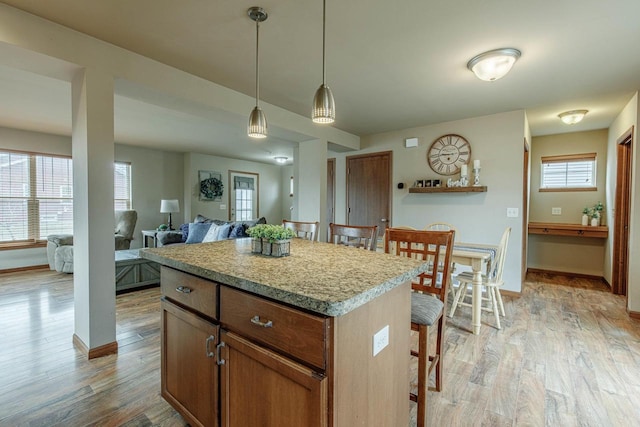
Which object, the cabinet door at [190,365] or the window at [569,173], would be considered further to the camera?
the window at [569,173]

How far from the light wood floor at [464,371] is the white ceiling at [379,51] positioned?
2268 mm

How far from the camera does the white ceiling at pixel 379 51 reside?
192 centimetres

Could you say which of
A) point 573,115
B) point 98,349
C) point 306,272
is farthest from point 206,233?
point 573,115

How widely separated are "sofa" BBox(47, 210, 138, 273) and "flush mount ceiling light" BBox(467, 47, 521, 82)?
5.00m

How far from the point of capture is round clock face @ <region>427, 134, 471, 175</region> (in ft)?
14.2

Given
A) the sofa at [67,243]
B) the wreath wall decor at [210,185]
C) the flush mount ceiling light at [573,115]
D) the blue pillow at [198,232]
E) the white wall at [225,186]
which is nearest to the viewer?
the flush mount ceiling light at [573,115]

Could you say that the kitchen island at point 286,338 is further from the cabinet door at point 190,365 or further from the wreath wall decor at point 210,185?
the wreath wall decor at point 210,185

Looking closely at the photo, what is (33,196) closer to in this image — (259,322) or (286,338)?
(259,322)

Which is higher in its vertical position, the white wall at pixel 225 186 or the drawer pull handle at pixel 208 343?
the white wall at pixel 225 186

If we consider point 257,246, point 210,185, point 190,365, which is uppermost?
point 210,185

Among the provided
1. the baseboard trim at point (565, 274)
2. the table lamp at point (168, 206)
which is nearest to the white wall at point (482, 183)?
the baseboard trim at point (565, 274)

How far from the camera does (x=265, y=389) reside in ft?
3.60

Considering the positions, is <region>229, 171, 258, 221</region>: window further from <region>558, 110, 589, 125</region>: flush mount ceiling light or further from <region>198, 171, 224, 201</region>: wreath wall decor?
<region>558, 110, 589, 125</region>: flush mount ceiling light

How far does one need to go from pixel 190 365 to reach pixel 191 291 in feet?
1.25
